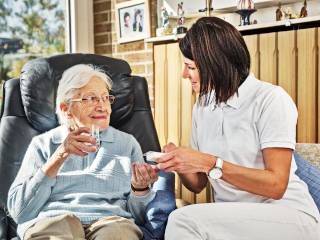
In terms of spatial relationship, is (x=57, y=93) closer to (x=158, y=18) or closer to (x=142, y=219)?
(x=142, y=219)

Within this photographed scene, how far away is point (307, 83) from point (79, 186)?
1.22m

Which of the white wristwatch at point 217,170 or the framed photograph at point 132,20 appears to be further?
the framed photograph at point 132,20

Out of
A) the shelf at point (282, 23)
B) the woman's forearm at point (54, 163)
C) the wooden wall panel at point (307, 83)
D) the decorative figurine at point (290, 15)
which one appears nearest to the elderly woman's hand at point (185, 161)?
the woman's forearm at point (54, 163)

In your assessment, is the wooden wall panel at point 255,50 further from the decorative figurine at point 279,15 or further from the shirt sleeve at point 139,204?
the shirt sleeve at point 139,204

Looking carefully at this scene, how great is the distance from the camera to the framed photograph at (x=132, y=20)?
3.33 meters

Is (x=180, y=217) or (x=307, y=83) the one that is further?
(x=307, y=83)

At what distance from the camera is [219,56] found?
1.58 meters

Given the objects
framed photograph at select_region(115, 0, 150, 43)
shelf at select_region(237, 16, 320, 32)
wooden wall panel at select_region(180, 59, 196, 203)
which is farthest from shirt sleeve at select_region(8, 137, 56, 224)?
framed photograph at select_region(115, 0, 150, 43)

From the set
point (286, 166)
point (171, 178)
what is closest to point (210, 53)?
point (286, 166)

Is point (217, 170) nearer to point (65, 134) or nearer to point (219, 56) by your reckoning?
point (219, 56)

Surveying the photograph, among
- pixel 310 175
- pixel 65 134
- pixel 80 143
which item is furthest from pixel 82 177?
pixel 310 175

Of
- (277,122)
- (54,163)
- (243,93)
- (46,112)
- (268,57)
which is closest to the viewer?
(277,122)

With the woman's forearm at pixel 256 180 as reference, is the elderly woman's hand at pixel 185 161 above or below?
above

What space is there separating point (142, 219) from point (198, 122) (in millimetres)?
427
